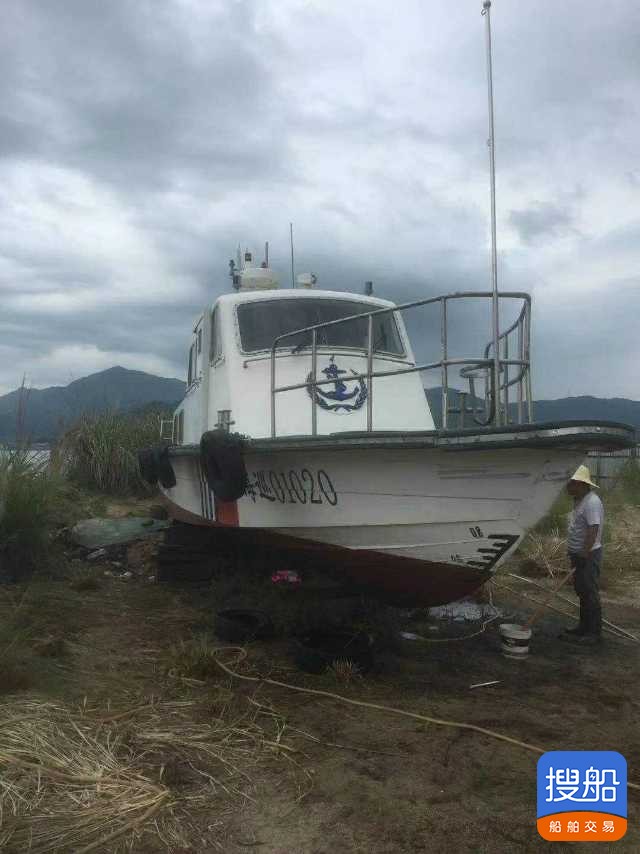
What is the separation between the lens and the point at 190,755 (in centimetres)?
306

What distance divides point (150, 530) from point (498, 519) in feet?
19.1

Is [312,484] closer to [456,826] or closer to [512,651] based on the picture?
[512,651]

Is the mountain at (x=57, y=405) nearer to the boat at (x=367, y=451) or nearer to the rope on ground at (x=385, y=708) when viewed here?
the boat at (x=367, y=451)

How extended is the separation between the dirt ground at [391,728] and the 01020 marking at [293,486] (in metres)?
1.00

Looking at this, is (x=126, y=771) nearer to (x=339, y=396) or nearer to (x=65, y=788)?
(x=65, y=788)

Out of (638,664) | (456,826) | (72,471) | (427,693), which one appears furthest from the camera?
(72,471)

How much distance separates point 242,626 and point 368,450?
5.16ft

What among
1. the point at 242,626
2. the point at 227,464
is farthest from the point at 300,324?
the point at 242,626

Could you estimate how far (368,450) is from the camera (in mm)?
4312

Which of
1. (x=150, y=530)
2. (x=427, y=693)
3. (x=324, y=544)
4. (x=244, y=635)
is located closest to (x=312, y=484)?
(x=324, y=544)

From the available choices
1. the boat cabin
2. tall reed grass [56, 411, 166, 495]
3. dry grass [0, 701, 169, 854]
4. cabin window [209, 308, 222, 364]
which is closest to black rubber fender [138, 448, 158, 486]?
the boat cabin

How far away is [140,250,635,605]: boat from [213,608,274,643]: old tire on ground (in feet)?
1.77

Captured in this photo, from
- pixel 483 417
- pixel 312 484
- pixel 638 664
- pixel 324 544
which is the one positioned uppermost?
pixel 483 417

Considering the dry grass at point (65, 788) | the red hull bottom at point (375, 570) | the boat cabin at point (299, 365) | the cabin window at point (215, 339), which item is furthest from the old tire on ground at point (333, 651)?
the cabin window at point (215, 339)
